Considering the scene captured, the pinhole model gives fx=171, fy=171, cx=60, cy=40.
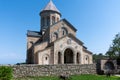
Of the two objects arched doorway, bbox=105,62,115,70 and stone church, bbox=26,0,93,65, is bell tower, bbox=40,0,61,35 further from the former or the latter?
arched doorway, bbox=105,62,115,70

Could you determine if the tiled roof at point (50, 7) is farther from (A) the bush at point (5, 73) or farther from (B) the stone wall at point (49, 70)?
(A) the bush at point (5, 73)

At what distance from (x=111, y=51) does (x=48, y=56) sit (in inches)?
827

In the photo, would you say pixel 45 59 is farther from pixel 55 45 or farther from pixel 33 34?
pixel 33 34

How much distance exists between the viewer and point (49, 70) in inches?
805

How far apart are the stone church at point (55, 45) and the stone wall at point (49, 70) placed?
27.4 feet

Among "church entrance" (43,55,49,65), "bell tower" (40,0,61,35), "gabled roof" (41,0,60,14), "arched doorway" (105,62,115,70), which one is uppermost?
"gabled roof" (41,0,60,14)

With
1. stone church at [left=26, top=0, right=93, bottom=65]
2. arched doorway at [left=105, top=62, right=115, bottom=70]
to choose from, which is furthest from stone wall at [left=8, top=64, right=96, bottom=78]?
stone church at [left=26, top=0, right=93, bottom=65]

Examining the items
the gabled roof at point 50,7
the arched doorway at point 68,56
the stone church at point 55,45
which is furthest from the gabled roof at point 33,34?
the arched doorway at point 68,56

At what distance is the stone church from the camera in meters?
30.5

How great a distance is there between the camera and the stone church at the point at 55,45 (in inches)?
1203

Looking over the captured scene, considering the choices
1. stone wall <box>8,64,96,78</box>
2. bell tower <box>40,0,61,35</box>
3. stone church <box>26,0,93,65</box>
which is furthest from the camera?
bell tower <box>40,0,61,35</box>

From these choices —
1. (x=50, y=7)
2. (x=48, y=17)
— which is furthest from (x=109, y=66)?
(x=50, y=7)

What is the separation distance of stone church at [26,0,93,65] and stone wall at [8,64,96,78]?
27.4 feet

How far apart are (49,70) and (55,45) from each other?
34.4ft
